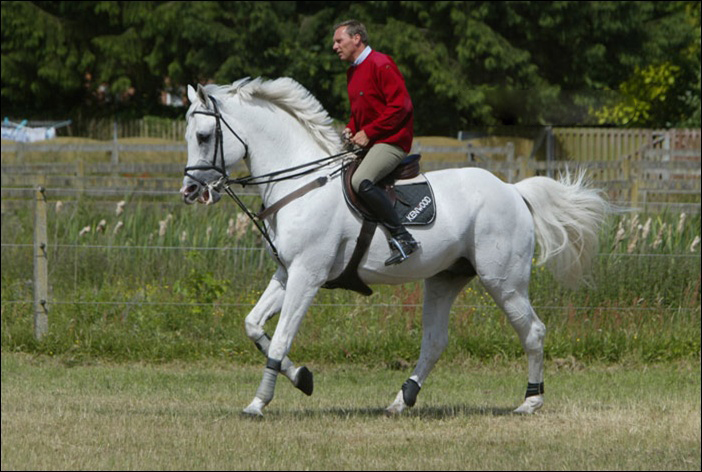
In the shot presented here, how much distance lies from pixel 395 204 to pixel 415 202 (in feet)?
0.57

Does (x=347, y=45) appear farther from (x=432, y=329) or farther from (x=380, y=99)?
(x=432, y=329)

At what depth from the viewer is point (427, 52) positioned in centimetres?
3288

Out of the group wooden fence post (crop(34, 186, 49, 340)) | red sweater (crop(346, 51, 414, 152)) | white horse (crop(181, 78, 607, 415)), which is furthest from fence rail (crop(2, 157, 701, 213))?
red sweater (crop(346, 51, 414, 152))

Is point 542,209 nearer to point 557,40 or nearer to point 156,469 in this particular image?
point 156,469

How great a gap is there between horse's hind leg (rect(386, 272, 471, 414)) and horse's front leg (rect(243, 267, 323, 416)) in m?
1.10

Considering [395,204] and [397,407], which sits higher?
[395,204]

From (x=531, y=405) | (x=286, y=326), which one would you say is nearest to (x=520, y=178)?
(x=531, y=405)

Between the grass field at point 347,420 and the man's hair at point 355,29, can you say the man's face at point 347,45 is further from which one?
the grass field at point 347,420

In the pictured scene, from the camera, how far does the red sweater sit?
8305 mm

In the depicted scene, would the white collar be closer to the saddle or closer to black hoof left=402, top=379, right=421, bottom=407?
the saddle

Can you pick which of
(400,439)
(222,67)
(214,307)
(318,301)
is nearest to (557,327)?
(318,301)

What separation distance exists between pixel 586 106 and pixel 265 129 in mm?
31254

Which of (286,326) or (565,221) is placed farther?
(565,221)

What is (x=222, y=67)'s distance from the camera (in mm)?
33625
